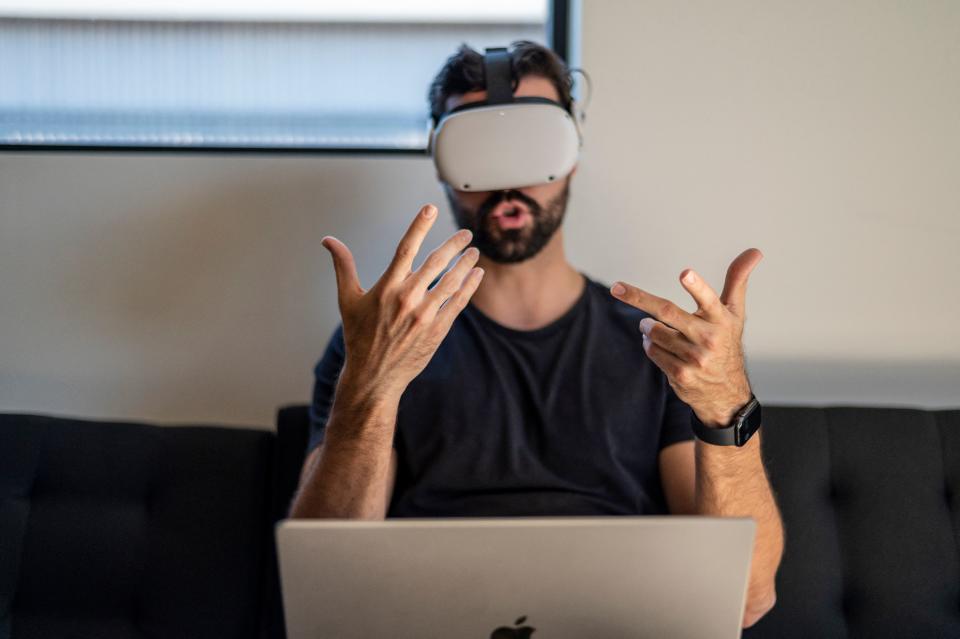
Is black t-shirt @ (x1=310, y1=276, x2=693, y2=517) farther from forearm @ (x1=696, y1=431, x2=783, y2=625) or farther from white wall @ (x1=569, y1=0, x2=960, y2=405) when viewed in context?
white wall @ (x1=569, y1=0, x2=960, y2=405)

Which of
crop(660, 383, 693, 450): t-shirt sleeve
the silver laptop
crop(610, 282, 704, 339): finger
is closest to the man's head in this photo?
crop(660, 383, 693, 450): t-shirt sleeve

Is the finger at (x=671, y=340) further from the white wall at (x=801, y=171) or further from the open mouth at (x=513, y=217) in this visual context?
the white wall at (x=801, y=171)

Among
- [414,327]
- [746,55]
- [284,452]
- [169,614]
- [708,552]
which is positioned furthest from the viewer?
[746,55]

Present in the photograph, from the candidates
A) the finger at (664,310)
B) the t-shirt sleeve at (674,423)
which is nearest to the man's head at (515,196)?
the t-shirt sleeve at (674,423)

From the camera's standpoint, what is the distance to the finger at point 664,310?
42.7 inches

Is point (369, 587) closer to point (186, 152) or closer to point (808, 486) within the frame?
point (808, 486)

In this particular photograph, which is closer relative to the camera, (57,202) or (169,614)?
(169,614)

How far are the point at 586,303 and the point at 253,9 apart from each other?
38.7 inches

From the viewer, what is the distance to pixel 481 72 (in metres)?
1.53

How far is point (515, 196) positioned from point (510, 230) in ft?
0.20

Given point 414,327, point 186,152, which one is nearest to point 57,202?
point 186,152

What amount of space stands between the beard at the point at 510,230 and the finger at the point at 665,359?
1.48ft

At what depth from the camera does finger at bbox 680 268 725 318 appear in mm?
1041

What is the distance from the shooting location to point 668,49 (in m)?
1.76
